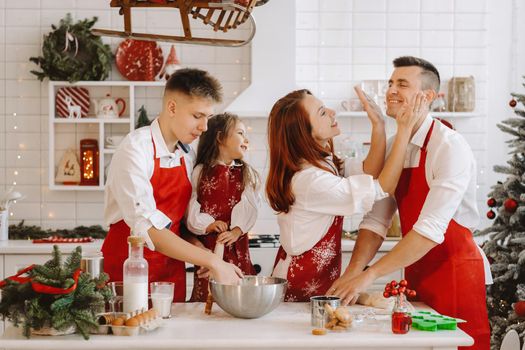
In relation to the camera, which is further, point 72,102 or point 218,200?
point 72,102

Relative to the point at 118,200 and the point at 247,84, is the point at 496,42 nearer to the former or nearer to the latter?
the point at 247,84

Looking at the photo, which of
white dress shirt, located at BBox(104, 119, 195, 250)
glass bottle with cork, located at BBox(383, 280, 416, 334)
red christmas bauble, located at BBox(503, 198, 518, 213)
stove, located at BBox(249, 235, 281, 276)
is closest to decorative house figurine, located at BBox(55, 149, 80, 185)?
stove, located at BBox(249, 235, 281, 276)

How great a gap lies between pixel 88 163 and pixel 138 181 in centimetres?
272

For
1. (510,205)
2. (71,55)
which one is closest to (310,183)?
(510,205)

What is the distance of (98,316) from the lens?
8.36ft

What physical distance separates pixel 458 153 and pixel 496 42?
3.14 meters

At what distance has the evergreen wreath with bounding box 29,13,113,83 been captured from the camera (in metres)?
5.50

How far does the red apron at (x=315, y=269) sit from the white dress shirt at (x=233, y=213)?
1.27ft

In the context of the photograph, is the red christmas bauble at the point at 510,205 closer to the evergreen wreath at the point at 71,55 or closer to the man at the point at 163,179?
the man at the point at 163,179

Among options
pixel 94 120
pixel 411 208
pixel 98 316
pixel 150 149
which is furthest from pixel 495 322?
pixel 94 120

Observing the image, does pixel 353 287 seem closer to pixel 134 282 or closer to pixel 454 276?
pixel 454 276

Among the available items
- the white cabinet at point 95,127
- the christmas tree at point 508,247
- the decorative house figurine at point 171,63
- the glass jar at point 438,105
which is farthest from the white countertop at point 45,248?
the decorative house figurine at point 171,63

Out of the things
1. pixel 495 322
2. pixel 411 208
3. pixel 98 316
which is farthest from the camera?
pixel 495 322

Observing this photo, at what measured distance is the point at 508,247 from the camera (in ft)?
14.7
